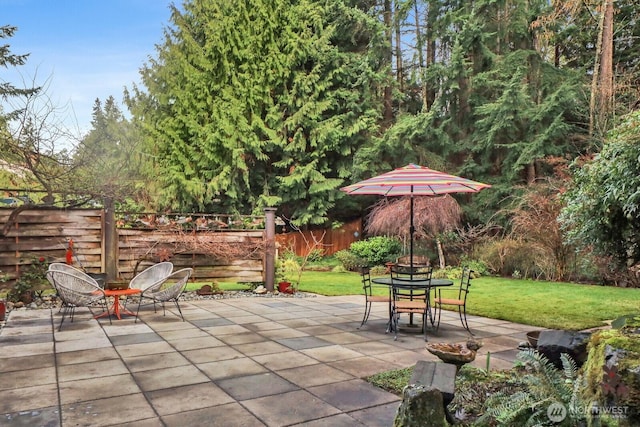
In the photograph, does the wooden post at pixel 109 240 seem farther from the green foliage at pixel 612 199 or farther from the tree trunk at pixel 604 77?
the tree trunk at pixel 604 77

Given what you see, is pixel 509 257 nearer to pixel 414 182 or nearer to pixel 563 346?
pixel 414 182

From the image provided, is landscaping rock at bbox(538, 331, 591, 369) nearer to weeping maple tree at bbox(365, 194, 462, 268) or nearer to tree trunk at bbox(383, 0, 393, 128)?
weeping maple tree at bbox(365, 194, 462, 268)

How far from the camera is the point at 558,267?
36.1ft

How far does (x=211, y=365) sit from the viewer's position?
3.88 m

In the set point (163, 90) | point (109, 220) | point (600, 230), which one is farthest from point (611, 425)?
point (163, 90)

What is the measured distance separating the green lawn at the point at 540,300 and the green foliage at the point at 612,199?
7.57ft

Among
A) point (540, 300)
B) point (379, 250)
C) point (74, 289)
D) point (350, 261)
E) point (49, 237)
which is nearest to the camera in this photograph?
point (74, 289)

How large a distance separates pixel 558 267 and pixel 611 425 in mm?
10003

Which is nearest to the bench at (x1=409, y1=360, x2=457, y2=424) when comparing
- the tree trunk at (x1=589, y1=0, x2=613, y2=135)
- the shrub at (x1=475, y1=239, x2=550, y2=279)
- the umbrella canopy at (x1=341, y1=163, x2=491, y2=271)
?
the umbrella canopy at (x1=341, y1=163, x2=491, y2=271)

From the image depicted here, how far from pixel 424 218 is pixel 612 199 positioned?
9699 mm

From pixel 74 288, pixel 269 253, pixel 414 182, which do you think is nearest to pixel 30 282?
pixel 74 288

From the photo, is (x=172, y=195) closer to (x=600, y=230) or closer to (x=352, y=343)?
(x=352, y=343)

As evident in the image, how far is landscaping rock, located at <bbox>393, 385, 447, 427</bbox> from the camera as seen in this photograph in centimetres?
233

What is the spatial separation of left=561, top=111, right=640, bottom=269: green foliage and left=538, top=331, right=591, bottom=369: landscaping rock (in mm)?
785
